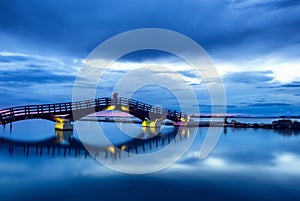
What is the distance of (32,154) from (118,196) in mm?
9401

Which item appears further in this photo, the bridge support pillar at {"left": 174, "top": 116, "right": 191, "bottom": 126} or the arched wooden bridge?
the bridge support pillar at {"left": 174, "top": 116, "right": 191, "bottom": 126}

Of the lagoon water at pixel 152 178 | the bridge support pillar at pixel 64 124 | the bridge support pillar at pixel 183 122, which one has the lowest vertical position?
the lagoon water at pixel 152 178

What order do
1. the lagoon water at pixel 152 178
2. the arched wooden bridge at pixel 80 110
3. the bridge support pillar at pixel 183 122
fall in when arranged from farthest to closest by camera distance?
the bridge support pillar at pixel 183 122, the arched wooden bridge at pixel 80 110, the lagoon water at pixel 152 178

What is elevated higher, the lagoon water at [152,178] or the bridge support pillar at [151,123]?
the bridge support pillar at [151,123]

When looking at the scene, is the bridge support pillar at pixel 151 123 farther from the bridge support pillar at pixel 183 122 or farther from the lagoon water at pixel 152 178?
the lagoon water at pixel 152 178

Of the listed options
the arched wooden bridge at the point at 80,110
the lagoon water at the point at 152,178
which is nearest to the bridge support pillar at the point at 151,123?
the arched wooden bridge at the point at 80,110

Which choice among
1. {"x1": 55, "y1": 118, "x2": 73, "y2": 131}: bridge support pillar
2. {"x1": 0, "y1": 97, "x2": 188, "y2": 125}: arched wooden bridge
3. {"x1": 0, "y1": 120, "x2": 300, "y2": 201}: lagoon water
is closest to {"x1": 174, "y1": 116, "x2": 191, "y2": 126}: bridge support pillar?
{"x1": 0, "y1": 97, "x2": 188, "y2": 125}: arched wooden bridge

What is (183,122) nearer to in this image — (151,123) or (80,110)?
(151,123)

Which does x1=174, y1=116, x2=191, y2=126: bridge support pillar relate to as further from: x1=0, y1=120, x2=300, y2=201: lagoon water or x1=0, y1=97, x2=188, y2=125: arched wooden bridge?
x1=0, y1=120, x2=300, y2=201: lagoon water

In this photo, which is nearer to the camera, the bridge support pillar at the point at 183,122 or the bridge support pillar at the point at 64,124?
the bridge support pillar at the point at 64,124

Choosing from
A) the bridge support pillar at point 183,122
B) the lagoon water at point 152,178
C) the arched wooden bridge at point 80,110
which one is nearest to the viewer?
the lagoon water at point 152,178

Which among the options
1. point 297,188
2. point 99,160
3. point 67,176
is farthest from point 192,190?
point 99,160

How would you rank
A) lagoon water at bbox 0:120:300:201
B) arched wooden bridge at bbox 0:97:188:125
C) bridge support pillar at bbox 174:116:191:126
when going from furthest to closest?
bridge support pillar at bbox 174:116:191:126 → arched wooden bridge at bbox 0:97:188:125 → lagoon water at bbox 0:120:300:201

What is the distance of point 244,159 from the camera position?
14.1 meters
